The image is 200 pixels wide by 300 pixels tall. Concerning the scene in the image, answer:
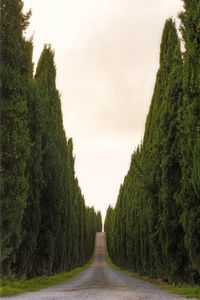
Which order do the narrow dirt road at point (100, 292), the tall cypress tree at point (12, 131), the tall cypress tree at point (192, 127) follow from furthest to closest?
the tall cypress tree at point (12, 131), the tall cypress tree at point (192, 127), the narrow dirt road at point (100, 292)

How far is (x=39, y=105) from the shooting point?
684 inches

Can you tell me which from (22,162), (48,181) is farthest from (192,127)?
(48,181)

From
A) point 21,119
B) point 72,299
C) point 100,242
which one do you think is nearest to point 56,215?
point 21,119

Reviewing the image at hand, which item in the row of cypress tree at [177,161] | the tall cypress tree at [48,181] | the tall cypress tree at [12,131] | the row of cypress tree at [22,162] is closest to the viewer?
the row of cypress tree at [177,161]

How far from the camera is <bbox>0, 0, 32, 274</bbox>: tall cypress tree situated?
41.1ft

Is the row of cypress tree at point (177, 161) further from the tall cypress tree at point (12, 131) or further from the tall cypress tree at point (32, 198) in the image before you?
the tall cypress tree at point (12, 131)

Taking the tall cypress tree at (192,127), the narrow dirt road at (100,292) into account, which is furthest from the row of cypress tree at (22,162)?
the tall cypress tree at (192,127)

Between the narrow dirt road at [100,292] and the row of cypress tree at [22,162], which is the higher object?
the row of cypress tree at [22,162]

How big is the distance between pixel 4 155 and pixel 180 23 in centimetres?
788

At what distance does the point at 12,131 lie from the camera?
518 inches

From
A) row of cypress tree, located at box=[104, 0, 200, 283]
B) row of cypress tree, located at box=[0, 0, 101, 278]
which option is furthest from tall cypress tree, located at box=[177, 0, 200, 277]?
row of cypress tree, located at box=[0, 0, 101, 278]

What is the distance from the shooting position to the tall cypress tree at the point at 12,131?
1253cm

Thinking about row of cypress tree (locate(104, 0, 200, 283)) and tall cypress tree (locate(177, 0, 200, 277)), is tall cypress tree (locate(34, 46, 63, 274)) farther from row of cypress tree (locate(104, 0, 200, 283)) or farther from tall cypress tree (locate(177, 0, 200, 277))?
tall cypress tree (locate(177, 0, 200, 277))

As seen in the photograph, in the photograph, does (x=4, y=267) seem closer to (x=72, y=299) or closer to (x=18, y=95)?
(x=72, y=299)
